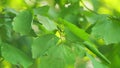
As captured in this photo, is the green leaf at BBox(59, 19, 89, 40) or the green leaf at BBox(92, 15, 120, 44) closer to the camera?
the green leaf at BBox(59, 19, 89, 40)

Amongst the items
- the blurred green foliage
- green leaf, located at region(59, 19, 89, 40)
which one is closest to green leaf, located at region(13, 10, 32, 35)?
the blurred green foliage

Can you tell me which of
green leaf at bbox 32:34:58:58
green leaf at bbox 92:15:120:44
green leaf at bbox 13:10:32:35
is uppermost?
green leaf at bbox 13:10:32:35

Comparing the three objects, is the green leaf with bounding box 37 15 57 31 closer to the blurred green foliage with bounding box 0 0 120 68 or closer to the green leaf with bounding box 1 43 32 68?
the blurred green foliage with bounding box 0 0 120 68

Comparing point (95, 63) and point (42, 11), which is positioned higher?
point (42, 11)

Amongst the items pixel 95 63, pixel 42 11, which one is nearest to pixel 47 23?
pixel 42 11

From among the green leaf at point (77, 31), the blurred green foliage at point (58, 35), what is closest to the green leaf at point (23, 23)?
the blurred green foliage at point (58, 35)

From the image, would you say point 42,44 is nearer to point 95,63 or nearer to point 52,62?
point 52,62
